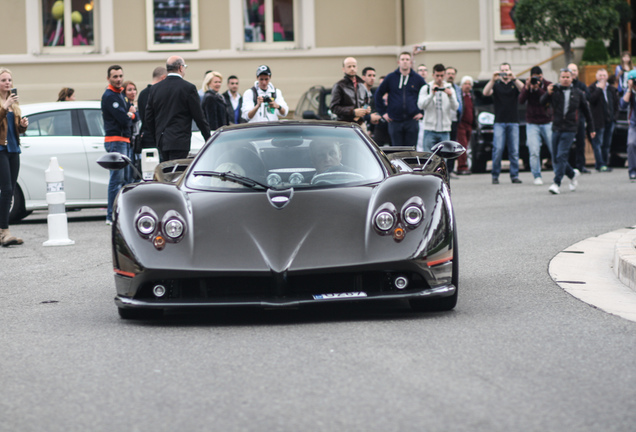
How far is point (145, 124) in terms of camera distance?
1218 cm

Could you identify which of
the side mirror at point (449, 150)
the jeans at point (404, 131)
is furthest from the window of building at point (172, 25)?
the side mirror at point (449, 150)

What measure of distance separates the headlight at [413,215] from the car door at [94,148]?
26.4 feet

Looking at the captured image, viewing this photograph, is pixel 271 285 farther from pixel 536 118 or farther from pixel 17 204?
pixel 536 118

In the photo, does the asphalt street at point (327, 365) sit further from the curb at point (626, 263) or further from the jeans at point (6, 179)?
the jeans at point (6, 179)

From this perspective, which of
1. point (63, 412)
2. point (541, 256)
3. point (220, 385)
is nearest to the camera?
point (63, 412)

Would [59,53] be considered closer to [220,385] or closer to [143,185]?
[143,185]

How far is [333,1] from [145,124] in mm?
18009

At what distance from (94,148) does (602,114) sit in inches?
416

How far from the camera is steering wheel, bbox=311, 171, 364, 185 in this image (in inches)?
281

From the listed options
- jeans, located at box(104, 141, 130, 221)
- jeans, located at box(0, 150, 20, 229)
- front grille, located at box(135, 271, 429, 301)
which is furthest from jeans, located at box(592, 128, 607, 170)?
front grille, located at box(135, 271, 429, 301)

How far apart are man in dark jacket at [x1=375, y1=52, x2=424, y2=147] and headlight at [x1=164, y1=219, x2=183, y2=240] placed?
9587mm

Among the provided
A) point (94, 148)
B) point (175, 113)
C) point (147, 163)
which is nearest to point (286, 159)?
point (175, 113)

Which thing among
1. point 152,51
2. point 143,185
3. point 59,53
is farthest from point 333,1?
point 143,185

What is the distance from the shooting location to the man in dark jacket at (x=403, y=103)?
620 inches
